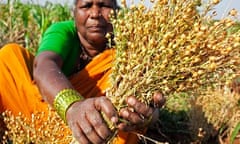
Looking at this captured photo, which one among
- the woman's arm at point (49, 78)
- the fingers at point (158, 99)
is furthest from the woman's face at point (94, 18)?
the fingers at point (158, 99)

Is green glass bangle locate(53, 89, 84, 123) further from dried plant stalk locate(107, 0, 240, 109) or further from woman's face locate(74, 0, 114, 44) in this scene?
woman's face locate(74, 0, 114, 44)

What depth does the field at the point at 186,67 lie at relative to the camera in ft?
6.95

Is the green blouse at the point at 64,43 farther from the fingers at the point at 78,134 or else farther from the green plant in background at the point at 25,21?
the green plant in background at the point at 25,21

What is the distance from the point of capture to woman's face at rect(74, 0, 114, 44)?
3006 millimetres

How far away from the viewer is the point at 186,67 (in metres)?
2.12

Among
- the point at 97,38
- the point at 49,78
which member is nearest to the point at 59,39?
the point at 97,38

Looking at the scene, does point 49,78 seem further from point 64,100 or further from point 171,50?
point 171,50

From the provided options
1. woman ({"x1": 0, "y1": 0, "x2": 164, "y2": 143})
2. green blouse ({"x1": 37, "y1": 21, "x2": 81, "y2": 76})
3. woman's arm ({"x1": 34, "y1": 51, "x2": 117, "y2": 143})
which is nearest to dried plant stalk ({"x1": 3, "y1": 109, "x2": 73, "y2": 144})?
woman ({"x1": 0, "y1": 0, "x2": 164, "y2": 143})

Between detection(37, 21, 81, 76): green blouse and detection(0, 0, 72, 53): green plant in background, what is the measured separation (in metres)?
2.87

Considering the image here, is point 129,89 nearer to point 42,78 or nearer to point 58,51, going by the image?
point 42,78

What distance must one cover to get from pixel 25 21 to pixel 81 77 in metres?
4.26

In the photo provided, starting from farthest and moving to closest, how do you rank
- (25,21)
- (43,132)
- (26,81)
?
(25,21) < (26,81) < (43,132)

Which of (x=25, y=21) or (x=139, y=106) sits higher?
(x=139, y=106)

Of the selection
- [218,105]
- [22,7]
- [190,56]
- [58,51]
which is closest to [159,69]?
[190,56]
